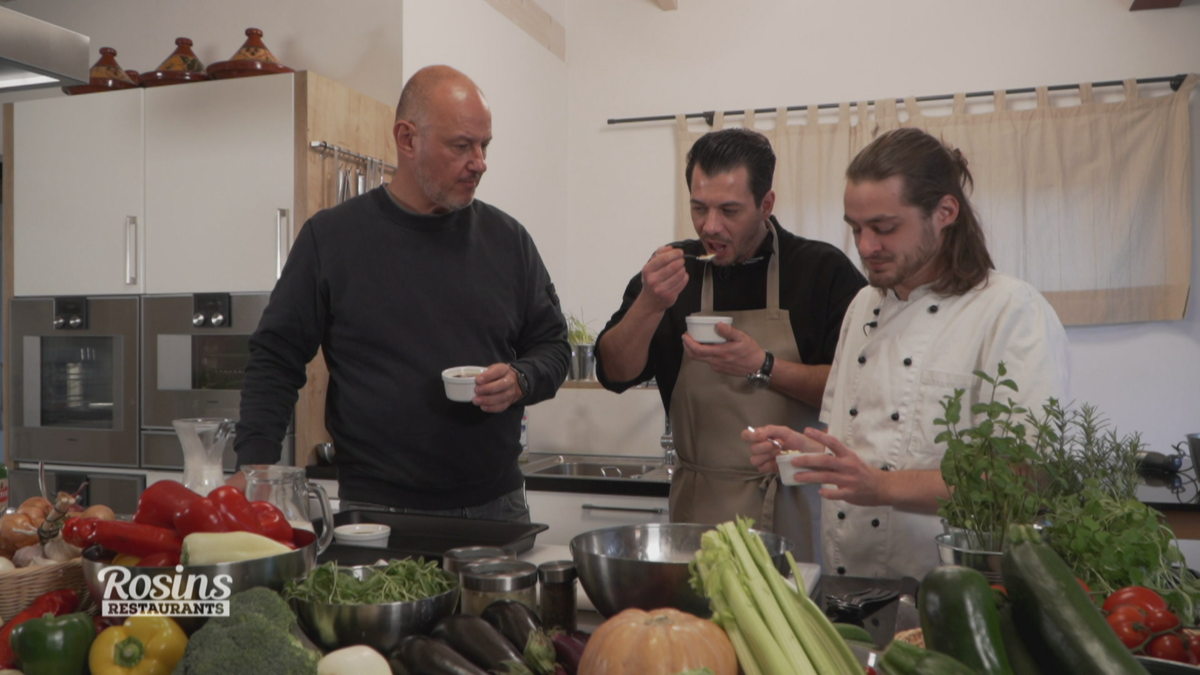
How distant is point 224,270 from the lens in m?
3.21

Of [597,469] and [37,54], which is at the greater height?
[37,54]

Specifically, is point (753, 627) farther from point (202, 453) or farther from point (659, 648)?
point (202, 453)

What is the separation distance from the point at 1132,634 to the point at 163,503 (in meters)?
1.10

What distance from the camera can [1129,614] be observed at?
1015 millimetres

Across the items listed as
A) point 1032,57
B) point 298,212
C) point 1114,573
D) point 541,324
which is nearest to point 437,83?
point 541,324

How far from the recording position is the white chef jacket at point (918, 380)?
169cm

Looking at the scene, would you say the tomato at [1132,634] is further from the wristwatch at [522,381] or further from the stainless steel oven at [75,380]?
the stainless steel oven at [75,380]

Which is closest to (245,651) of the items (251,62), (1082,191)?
(251,62)

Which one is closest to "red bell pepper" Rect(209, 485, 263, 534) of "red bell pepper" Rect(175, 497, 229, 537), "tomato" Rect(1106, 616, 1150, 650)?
"red bell pepper" Rect(175, 497, 229, 537)

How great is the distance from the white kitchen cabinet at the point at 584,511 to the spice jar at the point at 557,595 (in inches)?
76.9

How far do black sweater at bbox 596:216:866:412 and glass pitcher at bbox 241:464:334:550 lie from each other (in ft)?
3.61

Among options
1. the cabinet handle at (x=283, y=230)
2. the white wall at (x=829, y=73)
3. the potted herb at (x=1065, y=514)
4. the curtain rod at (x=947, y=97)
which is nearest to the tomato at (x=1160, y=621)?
the potted herb at (x=1065, y=514)

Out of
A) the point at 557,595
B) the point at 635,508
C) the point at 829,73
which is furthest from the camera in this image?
the point at 829,73

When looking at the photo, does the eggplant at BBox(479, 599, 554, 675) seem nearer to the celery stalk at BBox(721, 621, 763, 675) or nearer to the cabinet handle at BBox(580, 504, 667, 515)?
the celery stalk at BBox(721, 621, 763, 675)
